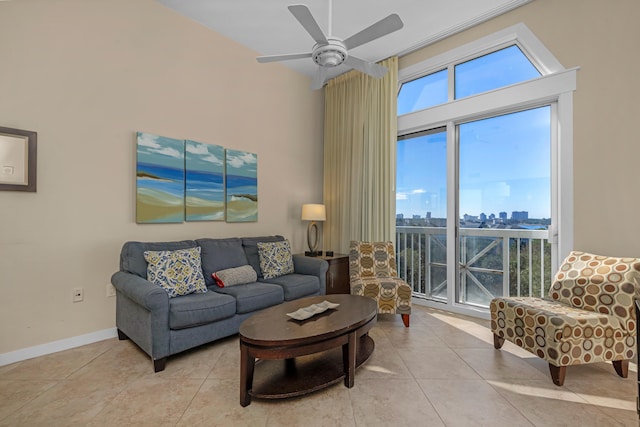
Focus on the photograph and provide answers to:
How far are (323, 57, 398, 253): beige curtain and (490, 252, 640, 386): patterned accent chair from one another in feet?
6.03

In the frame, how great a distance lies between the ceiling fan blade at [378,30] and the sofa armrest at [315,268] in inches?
88.6

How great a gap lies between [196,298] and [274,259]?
44.3 inches

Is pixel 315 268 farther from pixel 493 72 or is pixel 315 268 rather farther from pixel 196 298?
pixel 493 72

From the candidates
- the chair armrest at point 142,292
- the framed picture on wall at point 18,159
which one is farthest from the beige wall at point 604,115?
the framed picture on wall at point 18,159

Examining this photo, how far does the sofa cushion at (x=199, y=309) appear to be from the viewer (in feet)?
7.59

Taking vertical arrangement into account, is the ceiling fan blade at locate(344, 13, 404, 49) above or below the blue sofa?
above

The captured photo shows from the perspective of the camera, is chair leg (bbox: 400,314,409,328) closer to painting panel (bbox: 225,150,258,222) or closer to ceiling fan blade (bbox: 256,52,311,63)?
painting panel (bbox: 225,150,258,222)

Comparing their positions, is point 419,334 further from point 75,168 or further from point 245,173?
point 75,168

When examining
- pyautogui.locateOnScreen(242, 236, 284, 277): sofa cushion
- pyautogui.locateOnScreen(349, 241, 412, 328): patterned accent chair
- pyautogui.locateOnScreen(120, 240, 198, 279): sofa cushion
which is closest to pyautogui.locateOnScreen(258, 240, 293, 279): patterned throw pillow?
pyautogui.locateOnScreen(242, 236, 284, 277): sofa cushion

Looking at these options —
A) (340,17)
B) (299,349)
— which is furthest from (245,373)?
(340,17)

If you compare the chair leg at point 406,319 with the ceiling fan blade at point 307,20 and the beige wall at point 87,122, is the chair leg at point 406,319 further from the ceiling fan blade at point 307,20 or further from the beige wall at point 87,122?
the ceiling fan blade at point 307,20

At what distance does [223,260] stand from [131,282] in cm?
91

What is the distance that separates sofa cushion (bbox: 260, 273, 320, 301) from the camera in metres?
3.17

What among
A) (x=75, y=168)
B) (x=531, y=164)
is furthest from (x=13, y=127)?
(x=531, y=164)
